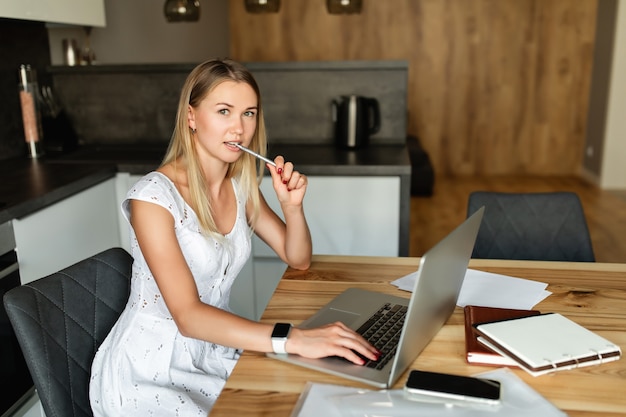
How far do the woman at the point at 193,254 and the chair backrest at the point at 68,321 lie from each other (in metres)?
0.04

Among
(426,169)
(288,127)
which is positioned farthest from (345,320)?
(426,169)

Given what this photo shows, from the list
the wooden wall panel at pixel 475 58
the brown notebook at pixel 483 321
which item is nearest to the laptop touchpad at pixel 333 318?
the brown notebook at pixel 483 321

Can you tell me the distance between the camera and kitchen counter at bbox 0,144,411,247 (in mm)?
2020

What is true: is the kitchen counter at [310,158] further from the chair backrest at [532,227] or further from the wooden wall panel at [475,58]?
the wooden wall panel at [475,58]

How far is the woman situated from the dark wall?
1534 millimetres

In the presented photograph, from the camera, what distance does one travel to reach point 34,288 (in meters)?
1.23

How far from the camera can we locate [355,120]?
2.79 meters

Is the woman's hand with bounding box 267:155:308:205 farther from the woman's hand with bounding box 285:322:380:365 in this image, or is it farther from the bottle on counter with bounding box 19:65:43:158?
the bottle on counter with bounding box 19:65:43:158

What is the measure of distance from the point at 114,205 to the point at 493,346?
1.84 m

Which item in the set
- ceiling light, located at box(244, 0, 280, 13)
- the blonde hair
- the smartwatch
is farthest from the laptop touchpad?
ceiling light, located at box(244, 0, 280, 13)

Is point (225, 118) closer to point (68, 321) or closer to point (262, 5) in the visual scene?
point (68, 321)

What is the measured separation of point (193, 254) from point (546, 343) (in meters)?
0.75

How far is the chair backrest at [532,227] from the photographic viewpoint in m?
1.97

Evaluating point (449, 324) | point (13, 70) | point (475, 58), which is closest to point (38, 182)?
point (13, 70)
